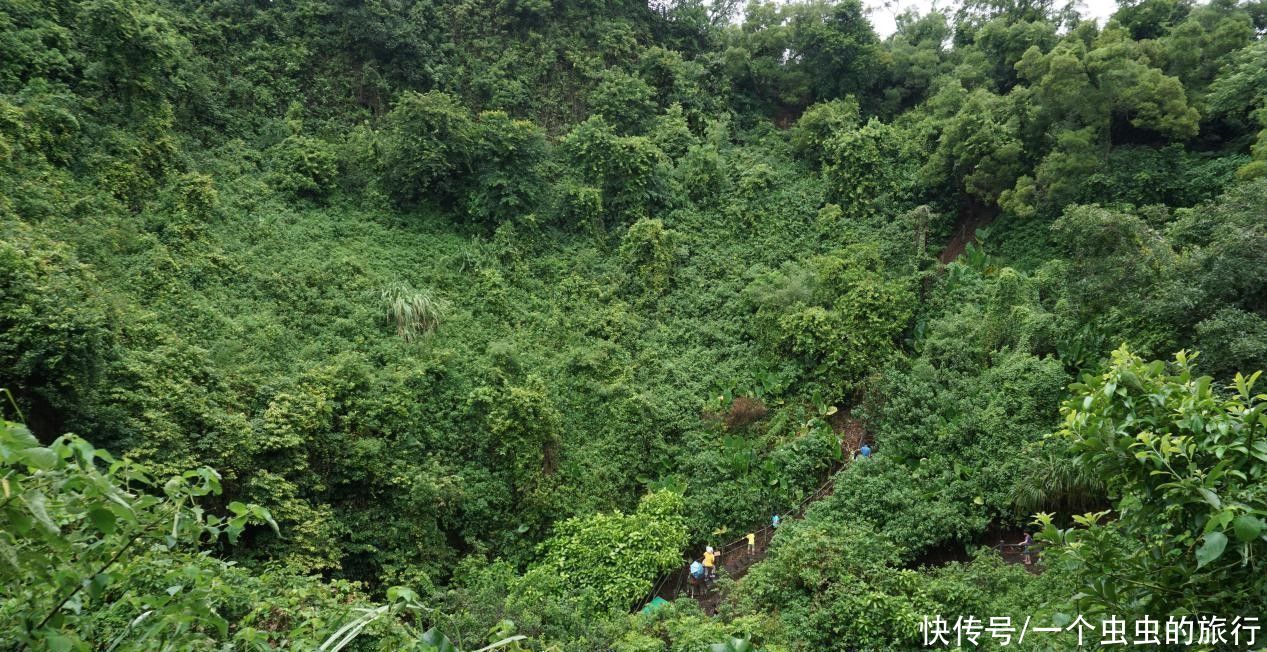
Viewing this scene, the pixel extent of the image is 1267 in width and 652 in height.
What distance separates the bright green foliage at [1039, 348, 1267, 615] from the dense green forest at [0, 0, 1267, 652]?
0.02 m

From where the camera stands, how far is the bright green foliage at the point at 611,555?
8.10 m

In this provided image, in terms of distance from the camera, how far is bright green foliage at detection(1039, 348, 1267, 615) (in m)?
1.98

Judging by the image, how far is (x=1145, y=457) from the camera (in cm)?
207

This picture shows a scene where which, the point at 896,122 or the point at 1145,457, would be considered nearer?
the point at 1145,457

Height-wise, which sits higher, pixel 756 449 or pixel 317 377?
pixel 317 377

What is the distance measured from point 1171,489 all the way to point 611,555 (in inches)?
278

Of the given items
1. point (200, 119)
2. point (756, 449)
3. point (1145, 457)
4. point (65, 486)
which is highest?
point (200, 119)

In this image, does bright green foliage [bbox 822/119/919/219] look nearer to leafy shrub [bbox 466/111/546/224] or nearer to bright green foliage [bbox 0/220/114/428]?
leafy shrub [bbox 466/111/546/224]

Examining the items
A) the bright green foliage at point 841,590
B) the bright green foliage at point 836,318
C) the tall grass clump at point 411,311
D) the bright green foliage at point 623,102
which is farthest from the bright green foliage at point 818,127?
the bright green foliage at point 841,590

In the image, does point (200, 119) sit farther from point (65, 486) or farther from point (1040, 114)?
point (1040, 114)

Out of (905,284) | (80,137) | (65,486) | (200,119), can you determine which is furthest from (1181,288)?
(200,119)

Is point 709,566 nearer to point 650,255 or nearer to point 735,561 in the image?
point 735,561

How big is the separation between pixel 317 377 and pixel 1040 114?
1286cm

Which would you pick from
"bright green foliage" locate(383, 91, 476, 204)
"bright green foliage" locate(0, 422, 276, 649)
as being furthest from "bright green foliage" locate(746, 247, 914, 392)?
"bright green foliage" locate(0, 422, 276, 649)
